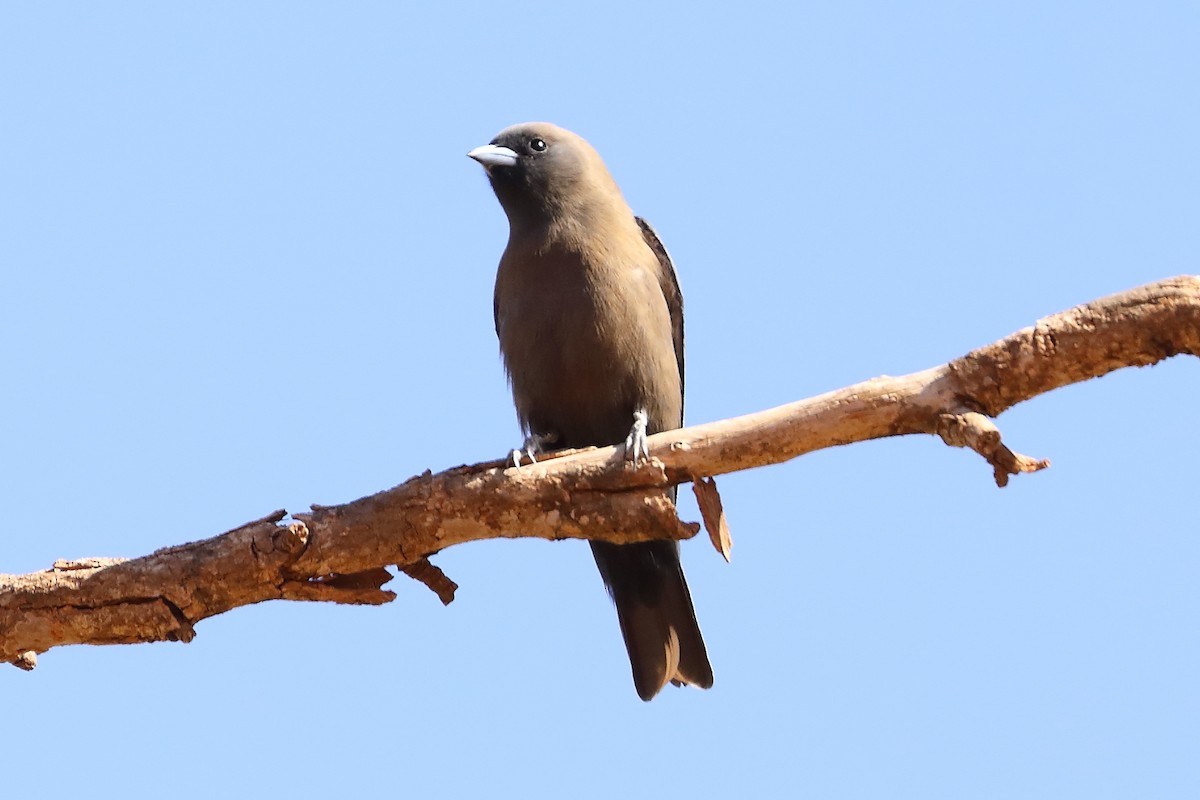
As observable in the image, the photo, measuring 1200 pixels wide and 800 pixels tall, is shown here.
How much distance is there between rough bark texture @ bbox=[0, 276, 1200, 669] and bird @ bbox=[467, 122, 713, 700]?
2.42 ft

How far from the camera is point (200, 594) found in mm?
4492

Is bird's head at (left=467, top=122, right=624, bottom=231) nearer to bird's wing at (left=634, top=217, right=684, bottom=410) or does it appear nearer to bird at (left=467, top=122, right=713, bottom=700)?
bird at (left=467, top=122, right=713, bottom=700)

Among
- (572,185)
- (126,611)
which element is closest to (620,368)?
(572,185)

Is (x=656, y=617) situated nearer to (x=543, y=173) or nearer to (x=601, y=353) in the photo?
(x=601, y=353)

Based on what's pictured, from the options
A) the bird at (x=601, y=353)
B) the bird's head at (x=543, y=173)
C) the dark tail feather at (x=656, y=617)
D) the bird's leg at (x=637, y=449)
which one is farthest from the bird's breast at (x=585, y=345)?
the bird's leg at (x=637, y=449)

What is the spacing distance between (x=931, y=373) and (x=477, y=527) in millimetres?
1564

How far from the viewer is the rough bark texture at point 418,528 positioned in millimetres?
4109

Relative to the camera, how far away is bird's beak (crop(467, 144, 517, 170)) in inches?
226

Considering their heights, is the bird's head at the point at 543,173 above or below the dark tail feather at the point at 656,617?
above

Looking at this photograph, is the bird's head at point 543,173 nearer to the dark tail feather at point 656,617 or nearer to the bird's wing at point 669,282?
the bird's wing at point 669,282

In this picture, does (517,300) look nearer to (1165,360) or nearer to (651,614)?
(651,614)

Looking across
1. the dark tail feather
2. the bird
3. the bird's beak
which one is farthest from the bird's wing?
the dark tail feather

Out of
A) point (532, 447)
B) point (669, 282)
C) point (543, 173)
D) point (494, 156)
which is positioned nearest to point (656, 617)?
point (532, 447)

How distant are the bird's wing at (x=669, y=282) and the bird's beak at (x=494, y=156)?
0.60 m
